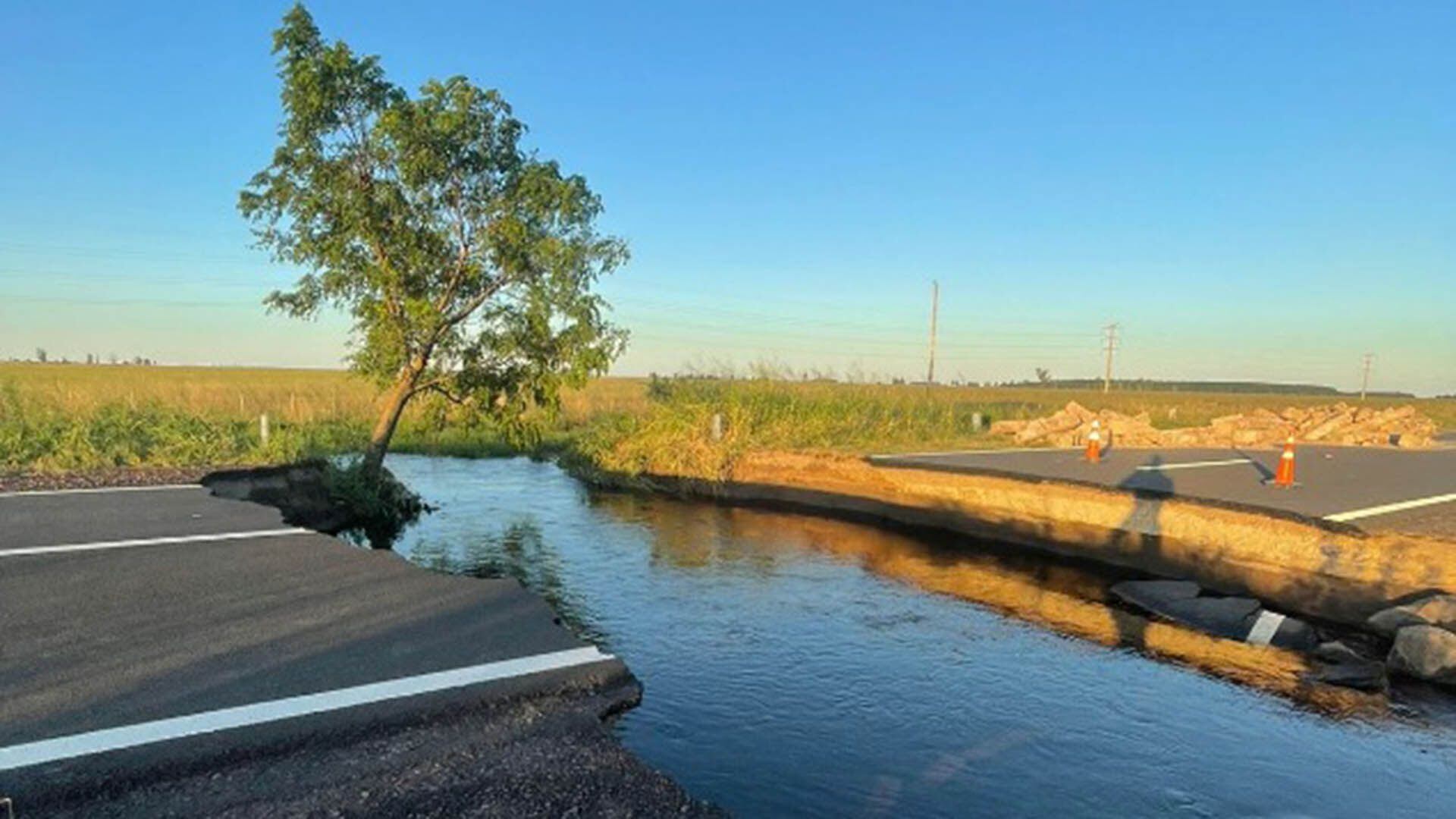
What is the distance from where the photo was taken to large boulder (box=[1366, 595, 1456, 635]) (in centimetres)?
800

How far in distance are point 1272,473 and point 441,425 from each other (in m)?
15.5

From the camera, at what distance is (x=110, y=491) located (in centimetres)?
1027

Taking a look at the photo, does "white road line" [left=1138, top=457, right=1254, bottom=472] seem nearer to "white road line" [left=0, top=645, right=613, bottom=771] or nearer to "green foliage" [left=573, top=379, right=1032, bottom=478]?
"green foliage" [left=573, top=379, right=1032, bottom=478]

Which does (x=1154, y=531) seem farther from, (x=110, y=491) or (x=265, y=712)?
(x=110, y=491)

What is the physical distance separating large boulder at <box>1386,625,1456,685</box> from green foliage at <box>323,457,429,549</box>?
11.9 meters

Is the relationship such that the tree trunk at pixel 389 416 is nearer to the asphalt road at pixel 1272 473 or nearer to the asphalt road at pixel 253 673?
the asphalt road at pixel 253 673

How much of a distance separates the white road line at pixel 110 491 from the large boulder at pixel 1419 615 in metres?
13.4

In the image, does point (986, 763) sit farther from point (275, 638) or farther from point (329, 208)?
point (329, 208)

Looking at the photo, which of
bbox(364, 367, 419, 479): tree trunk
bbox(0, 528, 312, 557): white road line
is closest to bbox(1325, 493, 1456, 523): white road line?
bbox(0, 528, 312, 557): white road line

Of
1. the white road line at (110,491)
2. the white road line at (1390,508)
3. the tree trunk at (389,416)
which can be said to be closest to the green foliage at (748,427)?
the tree trunk at (389,416)

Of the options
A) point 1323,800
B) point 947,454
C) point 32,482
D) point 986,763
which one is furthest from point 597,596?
point 947,454

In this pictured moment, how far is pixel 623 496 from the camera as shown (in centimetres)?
Answer: 1741

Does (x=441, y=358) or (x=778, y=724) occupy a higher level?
(x=441, y=358)

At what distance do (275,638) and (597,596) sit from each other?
4329 millimetres
